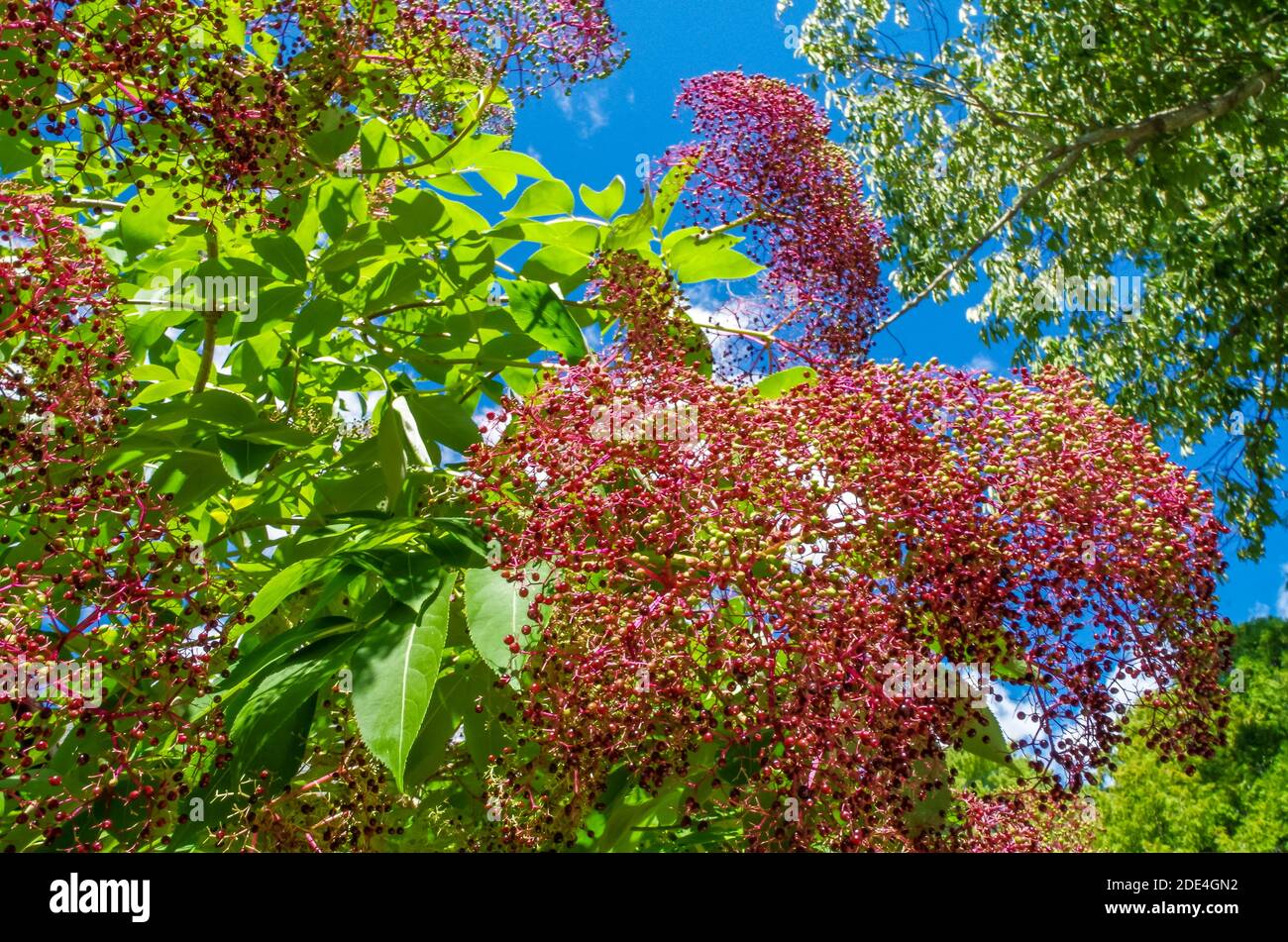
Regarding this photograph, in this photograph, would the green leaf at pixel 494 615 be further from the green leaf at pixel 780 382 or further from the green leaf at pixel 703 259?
the green leaf at pixel 703 259

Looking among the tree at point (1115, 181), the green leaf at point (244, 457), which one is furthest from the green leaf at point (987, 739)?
the tree at point (1115, 181)

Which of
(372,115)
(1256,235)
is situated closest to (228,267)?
(372,115)

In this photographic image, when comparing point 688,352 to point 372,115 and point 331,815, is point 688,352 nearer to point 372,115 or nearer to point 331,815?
point 372,115

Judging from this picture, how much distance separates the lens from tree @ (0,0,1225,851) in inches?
79.8

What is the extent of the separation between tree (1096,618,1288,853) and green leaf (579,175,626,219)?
82.7 feet

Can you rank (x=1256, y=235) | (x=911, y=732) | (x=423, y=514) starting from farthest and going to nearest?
(x=1256, y=235), (x=423, y=514), (x=911, y=732)

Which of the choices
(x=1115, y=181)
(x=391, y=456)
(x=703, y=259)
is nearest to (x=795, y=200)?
(x=703, y=259)

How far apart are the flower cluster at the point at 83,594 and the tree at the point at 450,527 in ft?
0.05

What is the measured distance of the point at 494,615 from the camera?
7.14ft

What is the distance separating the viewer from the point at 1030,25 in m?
10.5

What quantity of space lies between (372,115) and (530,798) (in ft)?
6.18

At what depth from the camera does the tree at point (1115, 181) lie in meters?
9.41

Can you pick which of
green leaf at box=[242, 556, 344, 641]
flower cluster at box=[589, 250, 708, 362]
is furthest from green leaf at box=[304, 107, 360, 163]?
green leaf at box=[242, 556, 344, 641]

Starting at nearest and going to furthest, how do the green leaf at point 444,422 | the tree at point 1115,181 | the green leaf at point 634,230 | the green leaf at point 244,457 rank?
the green leaf at point 244,457, the green leaf at point 444,422, the green leaf at point 634,230, the tree at point 1115,181
